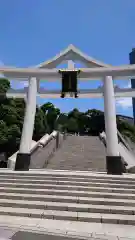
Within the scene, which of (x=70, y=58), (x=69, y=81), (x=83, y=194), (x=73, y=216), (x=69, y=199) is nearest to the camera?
(x=73, y=216)

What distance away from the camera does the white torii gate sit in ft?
37.1

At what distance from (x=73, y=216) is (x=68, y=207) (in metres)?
0.57

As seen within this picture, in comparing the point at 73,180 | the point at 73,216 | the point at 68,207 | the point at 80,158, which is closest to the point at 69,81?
the point at 80,158

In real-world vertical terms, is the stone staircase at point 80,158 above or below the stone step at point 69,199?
above

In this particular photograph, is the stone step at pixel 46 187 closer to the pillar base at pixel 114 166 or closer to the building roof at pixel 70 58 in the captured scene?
the pillar base at pixel 114 166

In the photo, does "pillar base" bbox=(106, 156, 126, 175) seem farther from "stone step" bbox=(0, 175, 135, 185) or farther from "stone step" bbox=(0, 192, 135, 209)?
"stone step" bbox=(0, 192, 135, 209)

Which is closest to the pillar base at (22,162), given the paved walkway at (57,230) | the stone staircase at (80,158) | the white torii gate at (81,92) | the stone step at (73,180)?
the white torii gate at (81,92)

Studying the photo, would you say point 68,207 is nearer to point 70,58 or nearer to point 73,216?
point 73,216

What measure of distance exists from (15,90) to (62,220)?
32.9 feet

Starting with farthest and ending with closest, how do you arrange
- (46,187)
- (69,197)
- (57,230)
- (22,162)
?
(22,162) → (46,187) → (69,197) → (57,230)

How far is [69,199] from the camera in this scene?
7113mm

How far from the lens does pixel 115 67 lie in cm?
1275

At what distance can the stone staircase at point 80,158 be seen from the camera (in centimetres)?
1316

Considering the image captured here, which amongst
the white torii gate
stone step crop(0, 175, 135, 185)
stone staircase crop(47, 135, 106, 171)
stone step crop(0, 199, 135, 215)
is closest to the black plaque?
the white torii gate
